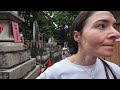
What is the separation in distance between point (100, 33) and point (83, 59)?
6.5 inches

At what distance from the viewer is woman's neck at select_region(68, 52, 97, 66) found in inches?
41.9

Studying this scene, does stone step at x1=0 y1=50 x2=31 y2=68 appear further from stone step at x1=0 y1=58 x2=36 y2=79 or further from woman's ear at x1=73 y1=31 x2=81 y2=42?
woman's ear at x1=73 y1=31 x2=81 y2=42

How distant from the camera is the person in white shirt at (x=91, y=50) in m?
1.01

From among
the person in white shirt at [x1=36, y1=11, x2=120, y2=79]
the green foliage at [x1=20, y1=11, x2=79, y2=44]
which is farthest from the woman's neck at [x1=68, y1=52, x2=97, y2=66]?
the green foliage at [x1=20, y1=11, x2=79, y2=44]

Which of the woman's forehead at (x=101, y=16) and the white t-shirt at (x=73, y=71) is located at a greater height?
the woman's forehead at (x=101, y=16)

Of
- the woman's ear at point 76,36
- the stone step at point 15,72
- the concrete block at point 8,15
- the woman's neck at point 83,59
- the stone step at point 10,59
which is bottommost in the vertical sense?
the stone step at point 15,72

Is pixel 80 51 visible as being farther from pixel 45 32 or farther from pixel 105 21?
pixel 45 32

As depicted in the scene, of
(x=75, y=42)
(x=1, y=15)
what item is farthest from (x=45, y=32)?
(x=1, y=15)

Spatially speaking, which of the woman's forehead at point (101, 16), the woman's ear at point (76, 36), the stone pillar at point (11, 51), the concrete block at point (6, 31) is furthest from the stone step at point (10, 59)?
the woman's forehead at point (101, 16)

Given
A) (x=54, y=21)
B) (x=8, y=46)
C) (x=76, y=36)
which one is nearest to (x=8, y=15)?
(x=8, y=46)

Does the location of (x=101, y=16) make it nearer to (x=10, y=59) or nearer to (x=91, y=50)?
(x=91, y=50)

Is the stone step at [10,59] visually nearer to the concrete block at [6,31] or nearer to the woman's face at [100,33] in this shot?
the concrete block at [6,31]

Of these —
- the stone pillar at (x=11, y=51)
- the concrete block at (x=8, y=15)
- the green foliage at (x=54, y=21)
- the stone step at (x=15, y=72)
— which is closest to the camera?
the green foliage at (x=54, y=21)
